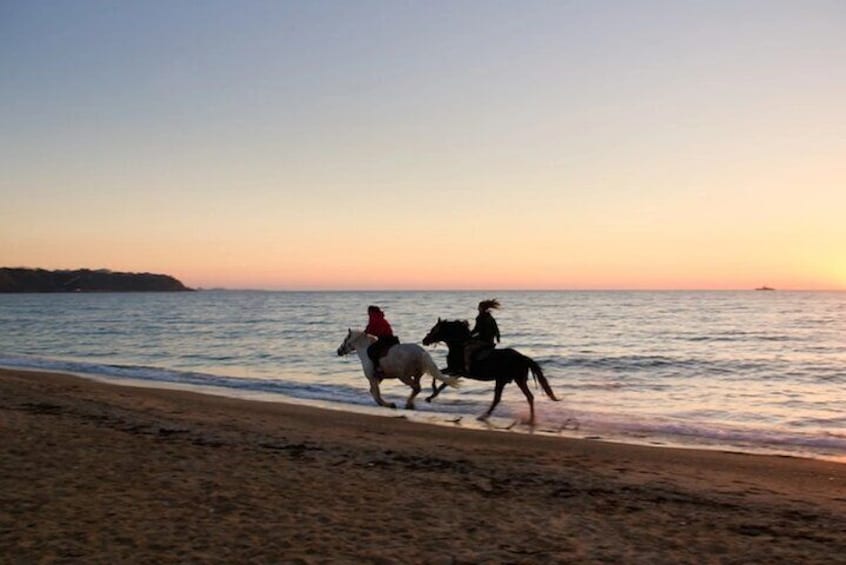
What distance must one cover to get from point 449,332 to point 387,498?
8.31 metres

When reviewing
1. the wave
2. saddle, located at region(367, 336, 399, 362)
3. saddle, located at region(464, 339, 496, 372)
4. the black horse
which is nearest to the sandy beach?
the wave

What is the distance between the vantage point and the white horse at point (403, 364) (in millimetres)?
15773

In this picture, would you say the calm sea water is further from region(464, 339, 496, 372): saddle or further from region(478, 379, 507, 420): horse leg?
region(464, 339, 496, 372): saddle

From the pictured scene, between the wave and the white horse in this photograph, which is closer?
the wave

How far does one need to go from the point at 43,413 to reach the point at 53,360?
20117mm

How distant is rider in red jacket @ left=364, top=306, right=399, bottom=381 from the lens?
16275 millimetres

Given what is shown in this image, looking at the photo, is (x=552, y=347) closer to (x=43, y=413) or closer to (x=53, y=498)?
(x=43, y=413)

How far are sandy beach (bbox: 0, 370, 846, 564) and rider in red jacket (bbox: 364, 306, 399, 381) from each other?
364cm

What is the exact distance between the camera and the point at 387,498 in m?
7.68

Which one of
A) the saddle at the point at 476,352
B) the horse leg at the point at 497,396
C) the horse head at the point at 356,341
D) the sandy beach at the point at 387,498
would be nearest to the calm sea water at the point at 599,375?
the horse leg at the point at 497,396

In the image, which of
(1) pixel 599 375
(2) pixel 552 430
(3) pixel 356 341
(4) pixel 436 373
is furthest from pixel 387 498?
(1) pixel 599 375

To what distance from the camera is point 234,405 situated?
1655 cm

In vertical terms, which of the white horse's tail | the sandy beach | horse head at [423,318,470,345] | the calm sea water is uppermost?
horse head at [423,318,470,345]

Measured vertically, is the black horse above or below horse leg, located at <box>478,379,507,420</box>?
above
